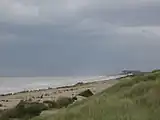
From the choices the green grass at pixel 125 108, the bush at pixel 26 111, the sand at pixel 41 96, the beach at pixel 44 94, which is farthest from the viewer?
the beach at pixel 44 94

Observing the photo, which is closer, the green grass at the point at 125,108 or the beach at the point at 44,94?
the green grass at the point at 125,108

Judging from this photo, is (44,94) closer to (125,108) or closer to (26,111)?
(26,111)

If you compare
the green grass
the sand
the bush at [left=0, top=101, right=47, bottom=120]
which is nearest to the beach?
the sand

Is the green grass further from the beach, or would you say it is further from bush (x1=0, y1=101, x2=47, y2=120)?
the beach

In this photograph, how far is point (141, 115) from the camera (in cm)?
1134

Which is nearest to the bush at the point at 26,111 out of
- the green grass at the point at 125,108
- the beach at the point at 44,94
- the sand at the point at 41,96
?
the beach at the point at 44,94

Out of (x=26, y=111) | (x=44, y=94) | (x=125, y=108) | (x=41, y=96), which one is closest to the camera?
(x=125, y=108)

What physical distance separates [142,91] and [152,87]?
35cm

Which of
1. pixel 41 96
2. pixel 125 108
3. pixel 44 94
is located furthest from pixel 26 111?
pixel 44 94

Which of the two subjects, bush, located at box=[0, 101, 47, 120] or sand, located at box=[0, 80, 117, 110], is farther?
sand, located at box=[0, 80, 117, 110]

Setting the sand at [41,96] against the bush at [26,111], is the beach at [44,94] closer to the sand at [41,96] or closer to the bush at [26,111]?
the sand at [41,96]

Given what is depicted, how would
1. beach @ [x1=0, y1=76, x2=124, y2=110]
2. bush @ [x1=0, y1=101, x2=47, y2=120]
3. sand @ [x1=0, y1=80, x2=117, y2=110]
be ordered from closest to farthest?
bush @ [x1=0, y1=101, x2=47, y2=120], sand @ [x1=0, y1=80, x2=117, y2=110], beach @ [x1=0, y1=76, x2=124, y2=110]

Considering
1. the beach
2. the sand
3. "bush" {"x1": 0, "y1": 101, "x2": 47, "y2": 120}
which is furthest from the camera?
the beach

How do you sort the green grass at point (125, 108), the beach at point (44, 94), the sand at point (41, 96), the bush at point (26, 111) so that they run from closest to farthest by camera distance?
the green grass at point (125, 108) → the bush at point (26, 111) → the sand at point (41, 96) → the beach at point (44, 94)
